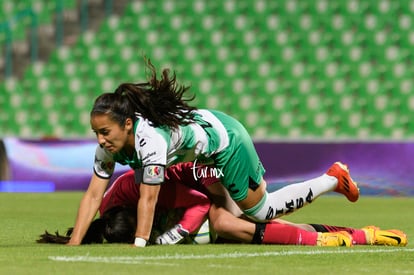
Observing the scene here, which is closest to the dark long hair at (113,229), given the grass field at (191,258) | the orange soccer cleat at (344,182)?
the grass field at (191,258)

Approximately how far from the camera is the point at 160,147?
7.07 metres

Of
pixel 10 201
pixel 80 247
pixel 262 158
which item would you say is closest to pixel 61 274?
pixel 80 247

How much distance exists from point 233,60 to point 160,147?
12982 mm

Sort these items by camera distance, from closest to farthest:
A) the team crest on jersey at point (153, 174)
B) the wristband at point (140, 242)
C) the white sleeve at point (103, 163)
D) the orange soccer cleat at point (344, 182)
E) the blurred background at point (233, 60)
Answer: the team crest on jersey at point (153, 174), the wristband at point (140, 242), the white sleeve at point (103, 163), the orange soccer cleat at point (344, 182), the blurred background at point (233, 60)

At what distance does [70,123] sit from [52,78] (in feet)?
4.73

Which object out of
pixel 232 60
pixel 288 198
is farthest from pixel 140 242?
pixel 232 60

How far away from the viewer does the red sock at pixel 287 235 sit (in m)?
7.59

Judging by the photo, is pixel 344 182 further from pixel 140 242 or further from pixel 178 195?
pixel 140 242

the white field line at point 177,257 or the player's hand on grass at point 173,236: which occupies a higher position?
the player's hand on grass at point 173,236

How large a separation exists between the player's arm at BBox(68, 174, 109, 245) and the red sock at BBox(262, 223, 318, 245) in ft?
4.00

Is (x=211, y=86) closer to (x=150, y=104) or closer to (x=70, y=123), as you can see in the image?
(x=70, y=123)

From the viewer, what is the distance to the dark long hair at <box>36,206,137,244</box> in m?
7.67

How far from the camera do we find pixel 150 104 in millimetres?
7344

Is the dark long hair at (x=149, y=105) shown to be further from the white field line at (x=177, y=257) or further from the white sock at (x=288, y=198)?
the white field line at (x=177, y=257)
